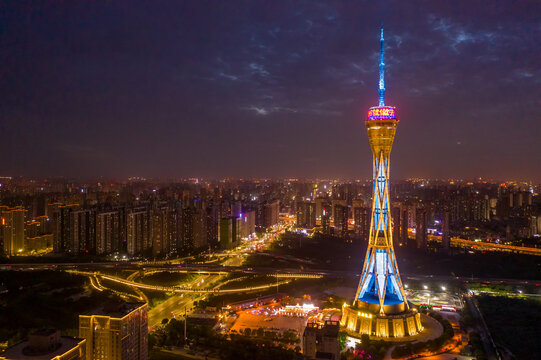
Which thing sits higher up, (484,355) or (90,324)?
(90,324)

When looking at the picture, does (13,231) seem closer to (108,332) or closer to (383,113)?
(108,332)

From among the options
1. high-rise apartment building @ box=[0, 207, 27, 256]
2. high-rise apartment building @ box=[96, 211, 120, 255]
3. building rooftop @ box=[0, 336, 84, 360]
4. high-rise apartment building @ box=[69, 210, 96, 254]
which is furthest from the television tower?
high-rise apartment building @ box=[0, 207, 27, 256]

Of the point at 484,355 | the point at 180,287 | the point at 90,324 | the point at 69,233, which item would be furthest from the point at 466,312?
the point at 69,233

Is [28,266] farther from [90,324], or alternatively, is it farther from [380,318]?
[380,318]

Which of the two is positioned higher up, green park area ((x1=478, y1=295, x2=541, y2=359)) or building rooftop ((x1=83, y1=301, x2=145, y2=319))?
building rooftop ((x1=83, y1=301, x2=145, y2=319))

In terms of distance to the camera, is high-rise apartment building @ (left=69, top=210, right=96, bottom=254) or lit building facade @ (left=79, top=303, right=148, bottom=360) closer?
lit building facade @ (left=79, top=303, right=148, bottom=360)

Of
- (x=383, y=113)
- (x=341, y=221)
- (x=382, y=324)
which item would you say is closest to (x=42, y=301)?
(x=382, y=324)

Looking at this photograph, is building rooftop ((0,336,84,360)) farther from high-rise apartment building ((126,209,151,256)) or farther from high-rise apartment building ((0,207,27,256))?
high-rise apartment building ((0,207,27,256))
